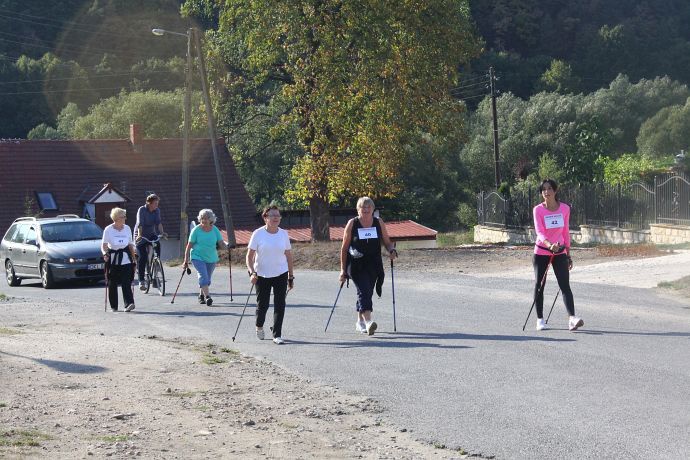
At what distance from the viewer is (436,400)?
32.4 ft

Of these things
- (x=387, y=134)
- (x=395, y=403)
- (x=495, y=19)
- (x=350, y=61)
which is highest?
(x=495, y=19)

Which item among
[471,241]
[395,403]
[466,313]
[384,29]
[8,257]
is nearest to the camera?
[395,403]

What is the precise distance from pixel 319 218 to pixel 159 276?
14.2m

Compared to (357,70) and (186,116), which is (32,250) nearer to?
(357,70)

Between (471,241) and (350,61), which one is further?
(471,241)

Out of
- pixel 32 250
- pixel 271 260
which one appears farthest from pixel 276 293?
pixel 32 250

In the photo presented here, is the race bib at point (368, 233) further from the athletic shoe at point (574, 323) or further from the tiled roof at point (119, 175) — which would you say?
the tiled roof at point (119, 175)

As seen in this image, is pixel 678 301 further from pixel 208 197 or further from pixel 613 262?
pixel 208 197

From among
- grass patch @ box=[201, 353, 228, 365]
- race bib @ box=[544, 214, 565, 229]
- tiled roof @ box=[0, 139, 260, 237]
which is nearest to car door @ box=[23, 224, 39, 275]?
grass patch @ box=[201, 353, 228, 365]

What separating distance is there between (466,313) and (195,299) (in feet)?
19.4

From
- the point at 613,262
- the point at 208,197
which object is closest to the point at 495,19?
the point at 208,197

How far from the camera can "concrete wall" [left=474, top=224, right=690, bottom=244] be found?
31688 millimetres

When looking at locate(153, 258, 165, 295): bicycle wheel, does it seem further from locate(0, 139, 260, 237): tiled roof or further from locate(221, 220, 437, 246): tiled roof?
locate(0, 139, 260, 237): tiled roof

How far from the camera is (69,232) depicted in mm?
26906
